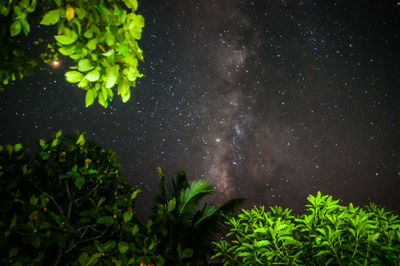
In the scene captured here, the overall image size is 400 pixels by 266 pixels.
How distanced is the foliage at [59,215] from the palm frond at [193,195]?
3.77 meters

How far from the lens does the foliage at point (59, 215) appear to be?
1.01 m

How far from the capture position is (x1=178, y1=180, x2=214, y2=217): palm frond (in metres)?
6.23

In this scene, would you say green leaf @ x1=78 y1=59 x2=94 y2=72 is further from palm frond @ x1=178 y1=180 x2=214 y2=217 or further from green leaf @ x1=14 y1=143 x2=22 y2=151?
palm frond @ x1=178 y1=180 x2=214 y2=217

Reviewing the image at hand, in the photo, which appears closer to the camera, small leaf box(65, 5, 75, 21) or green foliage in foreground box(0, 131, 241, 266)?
small leaf box(65, 5, 75, 21)

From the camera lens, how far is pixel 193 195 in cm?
635

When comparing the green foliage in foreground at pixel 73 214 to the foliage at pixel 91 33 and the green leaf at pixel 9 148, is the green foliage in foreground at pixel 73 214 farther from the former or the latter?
the foliage at pixel 91 33

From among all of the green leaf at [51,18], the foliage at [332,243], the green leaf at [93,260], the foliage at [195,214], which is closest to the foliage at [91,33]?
the green leaf at [51,18]

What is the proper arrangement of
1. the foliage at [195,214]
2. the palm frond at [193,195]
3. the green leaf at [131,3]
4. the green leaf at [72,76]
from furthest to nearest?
1. the palm frond at [193,195]
2. the foliage at [195,214]
3. the green leaf at [131,3]
4. the green leaf at [72,76]

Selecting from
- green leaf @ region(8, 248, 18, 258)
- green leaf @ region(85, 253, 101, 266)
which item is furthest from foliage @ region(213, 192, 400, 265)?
green leaf @ region(8, 248, 18, 258)

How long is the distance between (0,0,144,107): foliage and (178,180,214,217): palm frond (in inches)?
220

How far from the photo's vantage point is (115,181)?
103 inches

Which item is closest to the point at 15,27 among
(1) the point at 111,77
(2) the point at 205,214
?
(1) the point at 111,77

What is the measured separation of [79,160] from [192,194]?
4379 mm

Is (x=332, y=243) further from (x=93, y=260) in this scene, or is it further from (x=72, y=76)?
(x=72, y=76)
